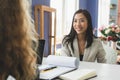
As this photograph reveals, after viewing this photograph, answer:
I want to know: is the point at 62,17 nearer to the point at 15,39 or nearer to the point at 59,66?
the point at 59,66

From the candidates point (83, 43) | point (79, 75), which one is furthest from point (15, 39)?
point (83, 43)

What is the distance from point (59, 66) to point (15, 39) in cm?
112

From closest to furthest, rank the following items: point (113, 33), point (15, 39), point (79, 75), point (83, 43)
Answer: point (15, 39) < point (79, 75) < point (83, 43) < point (113, 33)

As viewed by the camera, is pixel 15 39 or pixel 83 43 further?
pixel 83 43

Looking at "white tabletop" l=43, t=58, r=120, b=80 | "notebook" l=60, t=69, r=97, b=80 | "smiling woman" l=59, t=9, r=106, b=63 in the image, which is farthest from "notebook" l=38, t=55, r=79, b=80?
"smiling woman" l=59, t=9, r=106, b=63

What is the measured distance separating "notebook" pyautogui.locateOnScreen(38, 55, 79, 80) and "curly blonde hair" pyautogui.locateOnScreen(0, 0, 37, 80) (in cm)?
75

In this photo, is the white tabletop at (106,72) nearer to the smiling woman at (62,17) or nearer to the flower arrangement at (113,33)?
the flower arrangement at (113,33)

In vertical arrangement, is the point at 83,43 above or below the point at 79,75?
above

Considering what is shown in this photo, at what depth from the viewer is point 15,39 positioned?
0.70 meters

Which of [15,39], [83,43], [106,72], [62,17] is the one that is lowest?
[106,72]

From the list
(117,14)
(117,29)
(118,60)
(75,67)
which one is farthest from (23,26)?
(117,14)

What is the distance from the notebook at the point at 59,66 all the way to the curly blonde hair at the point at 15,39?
0.75 meters

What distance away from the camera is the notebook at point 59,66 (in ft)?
5.04

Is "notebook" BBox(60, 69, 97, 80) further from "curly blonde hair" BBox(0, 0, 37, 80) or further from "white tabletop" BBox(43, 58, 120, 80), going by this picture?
"curly blonde hair" BBox(0, 0, 37, 80)
